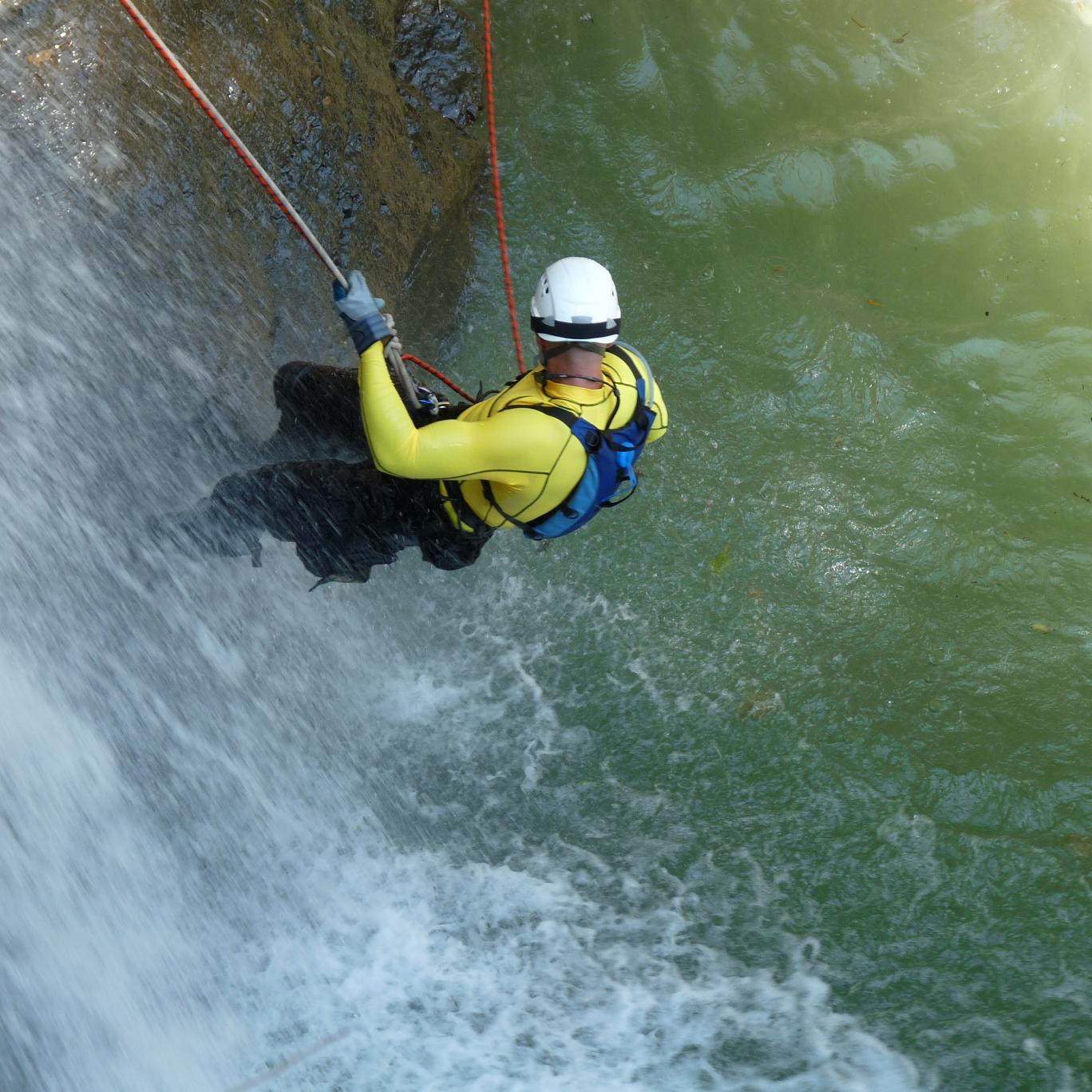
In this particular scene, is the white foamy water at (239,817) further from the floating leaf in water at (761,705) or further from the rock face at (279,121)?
the floating leaf in water at (761,705)

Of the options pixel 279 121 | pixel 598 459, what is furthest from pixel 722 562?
pixel 279 121

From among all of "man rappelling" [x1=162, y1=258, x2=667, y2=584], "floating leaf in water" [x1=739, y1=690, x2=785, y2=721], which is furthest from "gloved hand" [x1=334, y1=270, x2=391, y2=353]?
"floating leaf in water" [x1=739, y1=690, x2=785, y2=721]

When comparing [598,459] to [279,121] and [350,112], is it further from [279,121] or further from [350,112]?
[350,112]

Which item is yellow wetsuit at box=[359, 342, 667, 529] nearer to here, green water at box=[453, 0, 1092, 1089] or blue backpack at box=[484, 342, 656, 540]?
blue backpack at box=[484, 342, 656, 540]

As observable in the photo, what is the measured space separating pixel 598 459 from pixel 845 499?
2654mm

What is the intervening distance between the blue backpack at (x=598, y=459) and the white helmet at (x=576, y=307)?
0.25 m

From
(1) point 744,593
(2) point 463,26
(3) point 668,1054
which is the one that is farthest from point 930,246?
(3) point 668,1054

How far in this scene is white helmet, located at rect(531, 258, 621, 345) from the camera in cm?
310

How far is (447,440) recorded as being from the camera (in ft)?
9.80

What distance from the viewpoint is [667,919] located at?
4461 mm

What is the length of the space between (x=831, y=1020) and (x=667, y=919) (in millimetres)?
792

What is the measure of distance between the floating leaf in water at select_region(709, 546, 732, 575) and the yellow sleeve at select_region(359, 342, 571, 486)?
2.30 m

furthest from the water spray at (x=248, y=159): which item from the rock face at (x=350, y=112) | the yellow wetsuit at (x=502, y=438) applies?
the rock face at (x=350, y=112)

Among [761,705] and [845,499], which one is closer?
[761,705]
